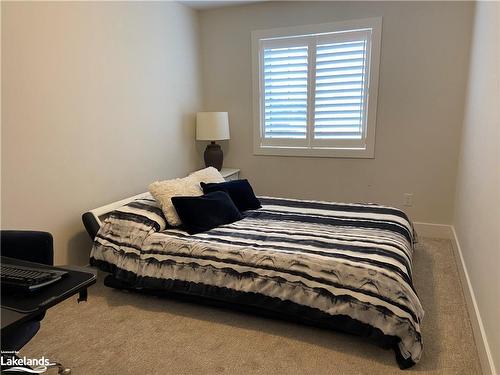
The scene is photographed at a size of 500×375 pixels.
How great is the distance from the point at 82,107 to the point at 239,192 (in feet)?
4.88

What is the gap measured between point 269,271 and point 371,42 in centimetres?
275

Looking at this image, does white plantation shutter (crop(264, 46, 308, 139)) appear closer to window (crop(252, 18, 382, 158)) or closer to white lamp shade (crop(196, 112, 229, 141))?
window (crop(252, 18, 382, 158))

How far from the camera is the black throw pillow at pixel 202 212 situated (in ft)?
8.99

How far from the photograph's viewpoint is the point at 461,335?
7.04 feet

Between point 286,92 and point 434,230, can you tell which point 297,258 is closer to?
point 434,230

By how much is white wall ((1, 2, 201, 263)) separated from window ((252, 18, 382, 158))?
1058 millimetres

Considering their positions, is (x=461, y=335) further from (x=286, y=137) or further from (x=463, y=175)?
(x=286, y=137)

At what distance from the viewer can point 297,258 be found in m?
2.21

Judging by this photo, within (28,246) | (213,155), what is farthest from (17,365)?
(213,155)

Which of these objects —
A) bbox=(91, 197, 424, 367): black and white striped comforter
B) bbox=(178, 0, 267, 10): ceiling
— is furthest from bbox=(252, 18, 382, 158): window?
bbox=(91, 197, 424, 367): black and white striped comforter

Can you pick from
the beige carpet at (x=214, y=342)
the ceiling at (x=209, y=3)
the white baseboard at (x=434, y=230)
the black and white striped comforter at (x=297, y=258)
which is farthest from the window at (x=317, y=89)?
the beige carpet at (x=214, y=342)

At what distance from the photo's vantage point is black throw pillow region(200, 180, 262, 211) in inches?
125

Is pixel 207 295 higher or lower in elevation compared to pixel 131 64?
lower

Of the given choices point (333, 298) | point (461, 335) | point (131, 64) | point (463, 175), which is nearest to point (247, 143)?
point (131, 64)
